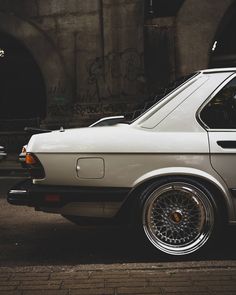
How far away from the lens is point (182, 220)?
4.26 m

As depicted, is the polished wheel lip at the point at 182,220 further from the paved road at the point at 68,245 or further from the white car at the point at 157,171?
the paved road at the point at 68,245

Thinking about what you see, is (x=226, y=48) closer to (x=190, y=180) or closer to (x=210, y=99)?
(x=210, y=99)

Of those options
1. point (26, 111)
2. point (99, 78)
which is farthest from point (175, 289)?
point (26, 111)

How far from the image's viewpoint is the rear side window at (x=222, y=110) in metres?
4.28

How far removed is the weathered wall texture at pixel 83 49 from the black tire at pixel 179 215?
38.0ft

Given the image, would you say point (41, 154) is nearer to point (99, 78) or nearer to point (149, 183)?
point (149, 183)

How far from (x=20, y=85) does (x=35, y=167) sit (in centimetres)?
1523

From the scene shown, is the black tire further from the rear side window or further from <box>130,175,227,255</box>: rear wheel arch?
the rear side window

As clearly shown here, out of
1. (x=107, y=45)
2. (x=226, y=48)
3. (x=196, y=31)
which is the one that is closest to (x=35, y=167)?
(x=107, y=45)

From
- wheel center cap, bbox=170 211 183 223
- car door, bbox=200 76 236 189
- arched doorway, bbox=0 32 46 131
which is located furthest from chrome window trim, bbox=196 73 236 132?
arched doorway, bbox=0 32 46 131

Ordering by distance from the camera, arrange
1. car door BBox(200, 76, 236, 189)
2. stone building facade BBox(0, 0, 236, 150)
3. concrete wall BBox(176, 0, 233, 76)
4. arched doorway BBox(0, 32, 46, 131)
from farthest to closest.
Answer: arched doorway BBox(0, 32, 46, 131)
stone building facade BBox(0, 0, 236, 150)
concrete wall BBox(176, 0, 233, 76)
car door BBox(200, 76, 236, 189)

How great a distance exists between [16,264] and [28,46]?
13.4 metres

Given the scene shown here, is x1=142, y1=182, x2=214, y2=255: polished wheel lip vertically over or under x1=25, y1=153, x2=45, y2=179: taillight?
under

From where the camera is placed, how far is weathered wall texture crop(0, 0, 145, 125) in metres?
15.7
